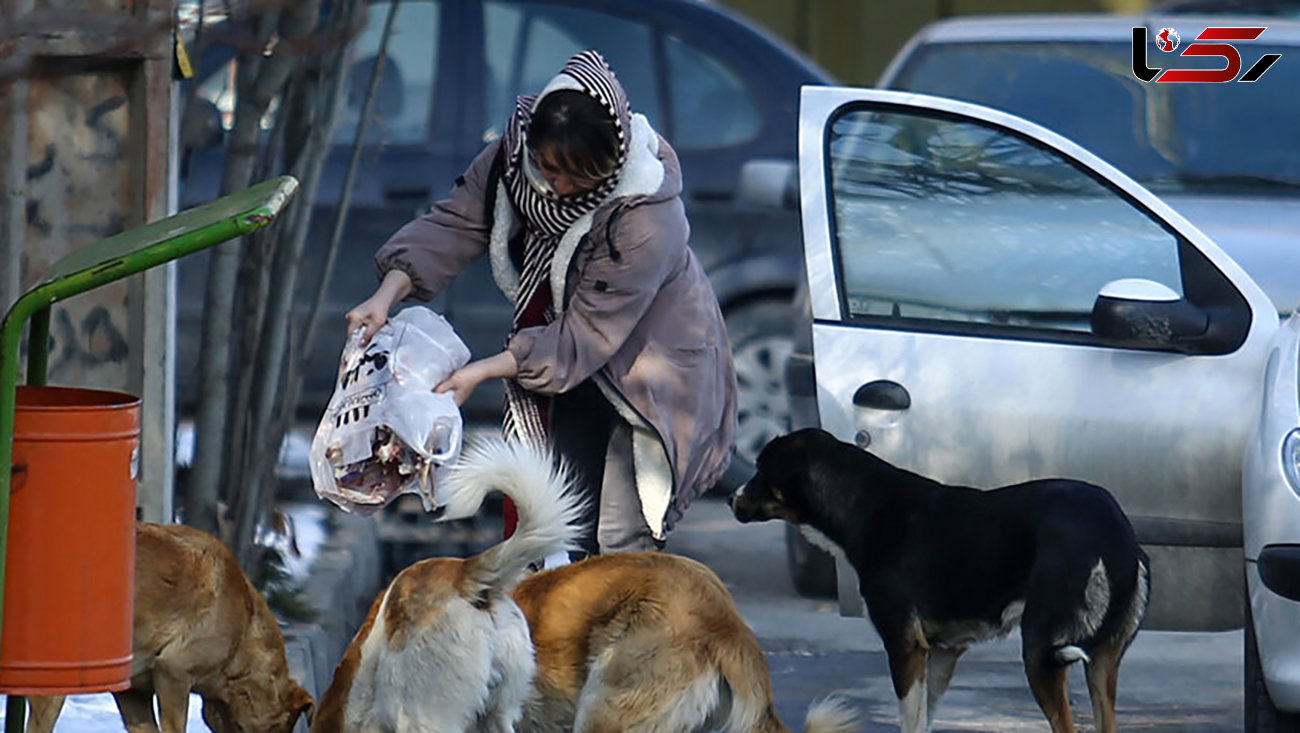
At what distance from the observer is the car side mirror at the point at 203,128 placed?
265 inches

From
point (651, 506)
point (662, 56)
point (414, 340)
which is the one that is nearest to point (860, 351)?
point (651, 506)

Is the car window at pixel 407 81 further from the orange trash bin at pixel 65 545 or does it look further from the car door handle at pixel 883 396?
the orange trash bin at pixel 65 545

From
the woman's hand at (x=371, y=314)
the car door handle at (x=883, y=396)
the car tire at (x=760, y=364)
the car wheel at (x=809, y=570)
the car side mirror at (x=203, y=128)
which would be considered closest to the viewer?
the woman's hand at (x=371, y=314)

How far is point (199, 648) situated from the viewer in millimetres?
4215

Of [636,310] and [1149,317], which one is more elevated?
[636,310]

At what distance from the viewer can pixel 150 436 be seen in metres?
5.30

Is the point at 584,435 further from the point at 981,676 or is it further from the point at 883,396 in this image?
the point at 981,676

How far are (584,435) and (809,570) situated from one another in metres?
2.75

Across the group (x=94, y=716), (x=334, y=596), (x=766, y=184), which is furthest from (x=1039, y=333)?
(x=94, y=716)

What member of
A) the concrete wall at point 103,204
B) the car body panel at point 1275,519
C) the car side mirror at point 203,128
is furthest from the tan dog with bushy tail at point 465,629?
the car side mirror at point 203,128

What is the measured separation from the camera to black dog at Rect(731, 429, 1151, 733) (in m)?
4.79

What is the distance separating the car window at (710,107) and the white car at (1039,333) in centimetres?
284

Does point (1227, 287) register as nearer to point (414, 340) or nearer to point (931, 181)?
point (931, 181)

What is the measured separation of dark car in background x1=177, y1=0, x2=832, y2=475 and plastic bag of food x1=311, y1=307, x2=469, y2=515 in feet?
14.2
